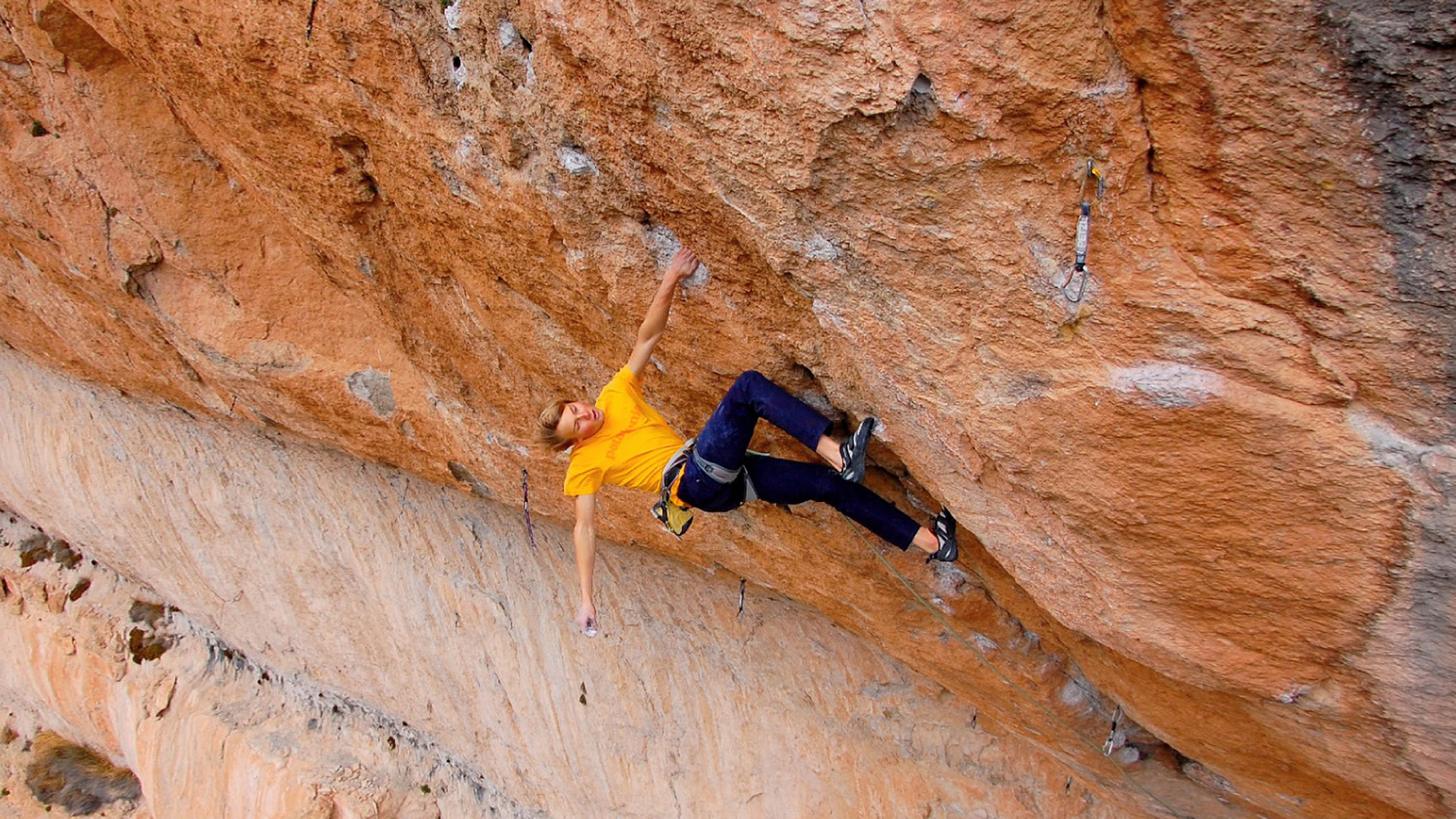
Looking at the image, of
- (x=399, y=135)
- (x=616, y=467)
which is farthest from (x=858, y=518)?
(x=399, y=135)

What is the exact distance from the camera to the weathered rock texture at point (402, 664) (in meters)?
5.76

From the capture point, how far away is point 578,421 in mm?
3746

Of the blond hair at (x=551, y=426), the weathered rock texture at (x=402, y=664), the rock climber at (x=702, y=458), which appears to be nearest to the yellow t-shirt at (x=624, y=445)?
the rock climber at (x=702, y=458)

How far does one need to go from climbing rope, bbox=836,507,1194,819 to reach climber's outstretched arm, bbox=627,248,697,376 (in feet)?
3.25

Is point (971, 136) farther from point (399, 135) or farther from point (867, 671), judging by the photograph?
point (867, 671)

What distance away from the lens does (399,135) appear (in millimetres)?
3676

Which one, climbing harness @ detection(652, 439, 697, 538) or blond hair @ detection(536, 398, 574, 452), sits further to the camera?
climbing harness @ detection(652, 439, 697, 538)

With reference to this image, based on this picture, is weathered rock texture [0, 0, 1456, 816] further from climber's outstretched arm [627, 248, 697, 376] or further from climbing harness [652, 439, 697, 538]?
climbing harness [652, 439, 697, 538]

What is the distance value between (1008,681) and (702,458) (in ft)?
6.19

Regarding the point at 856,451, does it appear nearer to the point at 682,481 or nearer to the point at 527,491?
the point at 682,481

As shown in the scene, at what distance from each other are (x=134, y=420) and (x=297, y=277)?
3129 mm

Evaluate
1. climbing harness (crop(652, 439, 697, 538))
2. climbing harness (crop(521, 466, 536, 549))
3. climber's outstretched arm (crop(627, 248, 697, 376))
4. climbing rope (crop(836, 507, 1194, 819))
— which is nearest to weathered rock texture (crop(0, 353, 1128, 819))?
climbing rope (crop(836, 507, 1194, 819))

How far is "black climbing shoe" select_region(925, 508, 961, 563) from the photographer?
12.2 feet

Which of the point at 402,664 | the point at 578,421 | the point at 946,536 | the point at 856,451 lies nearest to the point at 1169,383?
the point at 856,451
